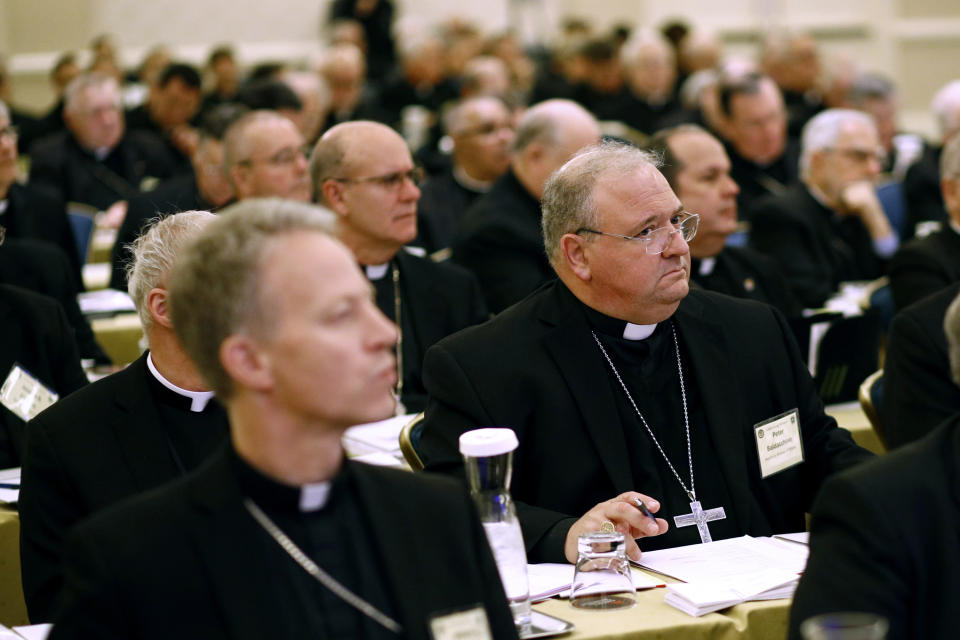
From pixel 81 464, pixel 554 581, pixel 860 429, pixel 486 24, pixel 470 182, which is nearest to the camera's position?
pixel 554 581

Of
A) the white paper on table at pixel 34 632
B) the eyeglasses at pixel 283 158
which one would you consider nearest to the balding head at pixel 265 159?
the eyeglasses at pixel 283 158

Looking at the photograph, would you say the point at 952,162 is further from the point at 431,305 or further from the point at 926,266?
the point at 431,305

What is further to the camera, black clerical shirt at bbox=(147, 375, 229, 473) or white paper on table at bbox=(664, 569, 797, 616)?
black clerical shirt at bbox=(147, 375, 229, 473)

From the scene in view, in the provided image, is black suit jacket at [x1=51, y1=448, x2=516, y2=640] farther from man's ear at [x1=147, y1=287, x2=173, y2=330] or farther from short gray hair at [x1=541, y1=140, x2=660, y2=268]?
short gray hair at [x1=541, y1=140, x2=660, y2=268]

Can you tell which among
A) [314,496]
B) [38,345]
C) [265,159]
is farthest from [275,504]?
[265,159]

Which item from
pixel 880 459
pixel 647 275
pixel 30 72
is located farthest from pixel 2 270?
pixel 30 72

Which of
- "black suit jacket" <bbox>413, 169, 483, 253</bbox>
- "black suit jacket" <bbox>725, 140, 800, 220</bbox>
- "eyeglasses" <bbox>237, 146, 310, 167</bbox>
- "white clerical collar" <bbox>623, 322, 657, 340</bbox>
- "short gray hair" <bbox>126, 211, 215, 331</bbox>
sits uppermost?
"short gray hair" <bbox>126, 211, 215, 331</bbox>

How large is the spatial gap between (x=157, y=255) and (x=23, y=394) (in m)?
1.07

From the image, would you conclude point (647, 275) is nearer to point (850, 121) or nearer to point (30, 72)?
point (850, 121)

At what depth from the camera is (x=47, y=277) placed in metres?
4.97

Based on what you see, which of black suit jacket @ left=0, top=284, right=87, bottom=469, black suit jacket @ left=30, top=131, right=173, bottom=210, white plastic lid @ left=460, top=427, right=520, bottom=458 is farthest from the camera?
black suit jacket @ left=30, top=131, right=173, bottom=210

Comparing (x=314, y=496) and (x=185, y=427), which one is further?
(x=185, y=427)

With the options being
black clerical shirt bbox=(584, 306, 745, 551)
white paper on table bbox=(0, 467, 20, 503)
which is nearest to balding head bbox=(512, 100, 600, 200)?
black clerical shirt bbox=(584, 306, 745, 551)

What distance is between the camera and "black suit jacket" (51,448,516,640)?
1.80m
